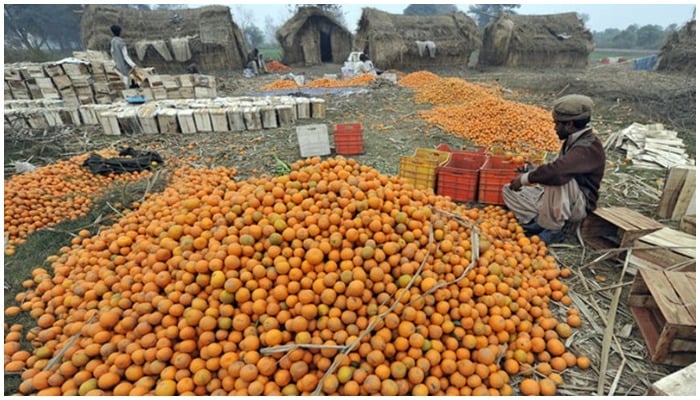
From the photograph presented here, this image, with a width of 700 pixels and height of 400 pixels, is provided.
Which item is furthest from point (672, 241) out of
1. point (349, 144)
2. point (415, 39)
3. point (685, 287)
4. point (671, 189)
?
point (415, 39)

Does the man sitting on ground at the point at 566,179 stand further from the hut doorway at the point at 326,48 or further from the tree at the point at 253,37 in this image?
the tree at the point at 253,37

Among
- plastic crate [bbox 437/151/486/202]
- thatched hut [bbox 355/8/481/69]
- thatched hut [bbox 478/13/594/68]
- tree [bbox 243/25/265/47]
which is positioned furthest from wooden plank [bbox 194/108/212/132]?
tree [bbox 243/25/265/47]

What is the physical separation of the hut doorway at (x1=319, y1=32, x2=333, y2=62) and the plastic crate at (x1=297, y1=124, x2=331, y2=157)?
21758 mm

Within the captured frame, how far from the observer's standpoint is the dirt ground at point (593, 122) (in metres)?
2.53

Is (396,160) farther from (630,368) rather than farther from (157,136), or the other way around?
(157,136)

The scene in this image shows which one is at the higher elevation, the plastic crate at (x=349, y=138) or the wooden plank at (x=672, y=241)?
the plastic crate at (x=349, y=138)

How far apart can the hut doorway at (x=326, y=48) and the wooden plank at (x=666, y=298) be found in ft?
86.7

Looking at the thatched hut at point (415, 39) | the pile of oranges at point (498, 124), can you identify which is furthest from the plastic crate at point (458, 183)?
the thatched hut at point (415, 39)

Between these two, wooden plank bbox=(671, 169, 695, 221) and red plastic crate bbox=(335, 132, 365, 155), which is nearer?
wooden plank bbox=(671, 169, 695, 221)

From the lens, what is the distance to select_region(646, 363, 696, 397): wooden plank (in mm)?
1883

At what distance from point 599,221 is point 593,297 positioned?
111 cm

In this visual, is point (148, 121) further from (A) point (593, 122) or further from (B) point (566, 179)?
(A) point (593, 122)

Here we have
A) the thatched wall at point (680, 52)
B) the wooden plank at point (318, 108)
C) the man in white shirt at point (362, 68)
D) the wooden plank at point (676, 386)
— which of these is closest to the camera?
the wooden plank at point (676, 386)

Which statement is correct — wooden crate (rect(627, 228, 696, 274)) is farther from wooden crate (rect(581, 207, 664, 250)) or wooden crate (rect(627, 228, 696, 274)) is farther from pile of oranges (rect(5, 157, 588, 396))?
pile of oranges (rect(5, 157, 588, 396))
